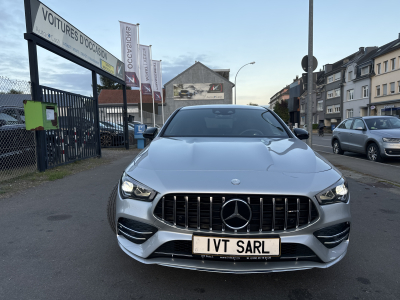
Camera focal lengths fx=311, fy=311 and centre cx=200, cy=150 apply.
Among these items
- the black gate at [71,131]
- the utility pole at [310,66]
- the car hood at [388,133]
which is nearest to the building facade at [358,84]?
the utility pole at [310,66]

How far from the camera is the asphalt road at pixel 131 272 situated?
2.21 metres

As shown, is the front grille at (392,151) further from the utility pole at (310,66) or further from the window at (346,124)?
the window at (346,124)

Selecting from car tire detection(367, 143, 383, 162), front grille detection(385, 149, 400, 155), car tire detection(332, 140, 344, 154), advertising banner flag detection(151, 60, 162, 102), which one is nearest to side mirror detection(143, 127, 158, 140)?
front grille detection(385, 149, 400, 155)

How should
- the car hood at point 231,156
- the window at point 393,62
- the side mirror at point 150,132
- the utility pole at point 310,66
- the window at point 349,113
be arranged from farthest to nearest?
the window at point 349,113 → the window at point 393,62 → the utility pole at point 310,66 → the side mirror at point 150,132 → the car hood at point 231,156

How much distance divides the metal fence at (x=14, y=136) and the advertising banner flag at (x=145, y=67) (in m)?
12.7

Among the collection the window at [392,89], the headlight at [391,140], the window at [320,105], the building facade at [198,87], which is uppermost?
the building facade at [198,87]

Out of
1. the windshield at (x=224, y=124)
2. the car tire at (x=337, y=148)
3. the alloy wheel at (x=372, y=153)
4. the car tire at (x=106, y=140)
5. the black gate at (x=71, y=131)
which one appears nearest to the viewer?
the windshield at (x=224, y=124)

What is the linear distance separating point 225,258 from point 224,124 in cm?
197

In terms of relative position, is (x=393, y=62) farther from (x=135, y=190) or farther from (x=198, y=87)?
(x=135, y=190)

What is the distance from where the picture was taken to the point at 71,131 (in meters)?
9.38

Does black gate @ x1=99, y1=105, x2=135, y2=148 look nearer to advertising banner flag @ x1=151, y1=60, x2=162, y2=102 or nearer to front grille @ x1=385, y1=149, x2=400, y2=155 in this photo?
advertising banner flag @ x1=151, y1=60, x2=162, y2=102

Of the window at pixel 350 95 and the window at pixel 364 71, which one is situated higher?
the window at pixel 364 71

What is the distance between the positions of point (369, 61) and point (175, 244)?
45.1 m

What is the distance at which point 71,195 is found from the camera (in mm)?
5289
